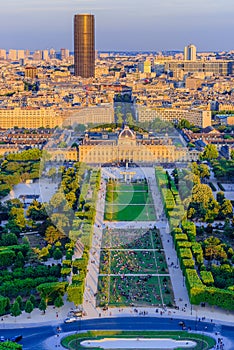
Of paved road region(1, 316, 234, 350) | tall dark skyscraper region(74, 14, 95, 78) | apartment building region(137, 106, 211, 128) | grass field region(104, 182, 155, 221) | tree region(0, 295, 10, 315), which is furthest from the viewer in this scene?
tall dark skyscraper region(74, 14, 95, 78)

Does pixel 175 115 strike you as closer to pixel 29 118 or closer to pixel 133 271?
pixel 29 118

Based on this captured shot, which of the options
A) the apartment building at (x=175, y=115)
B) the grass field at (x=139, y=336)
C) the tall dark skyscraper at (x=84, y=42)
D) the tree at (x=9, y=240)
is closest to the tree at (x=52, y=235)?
the tree at (x=9, y=240)

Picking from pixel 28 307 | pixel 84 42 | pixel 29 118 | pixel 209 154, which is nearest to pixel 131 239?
pixel 28 307

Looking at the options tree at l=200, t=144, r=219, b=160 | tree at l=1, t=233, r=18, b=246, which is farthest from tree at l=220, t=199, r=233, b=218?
tree at l=200, t=144, r=219, b=160

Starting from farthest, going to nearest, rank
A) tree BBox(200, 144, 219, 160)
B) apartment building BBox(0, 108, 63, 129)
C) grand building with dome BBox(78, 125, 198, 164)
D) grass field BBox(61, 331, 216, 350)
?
apartment building BBox(0, 108, 63, 129), tree BBox(200, 144, 219, 160), grand building with dome BBox(78, 125, 198, 164), grass field BBox(61, 331, 216, 350)

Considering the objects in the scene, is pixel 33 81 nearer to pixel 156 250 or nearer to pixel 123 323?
pixel 156 250

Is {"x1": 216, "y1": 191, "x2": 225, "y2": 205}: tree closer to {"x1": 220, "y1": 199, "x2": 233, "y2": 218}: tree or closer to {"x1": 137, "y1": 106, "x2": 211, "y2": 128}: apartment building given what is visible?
{"x1": 220, "y1": 199, "x2": 233, "y2": 218}: tree

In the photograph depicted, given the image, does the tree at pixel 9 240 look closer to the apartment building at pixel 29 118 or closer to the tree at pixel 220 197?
the tree at pixel 220 197
